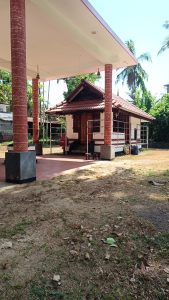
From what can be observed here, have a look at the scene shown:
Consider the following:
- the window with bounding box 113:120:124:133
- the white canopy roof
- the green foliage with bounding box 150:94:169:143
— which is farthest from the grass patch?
the green foliage with bounding box 150:94:169:143

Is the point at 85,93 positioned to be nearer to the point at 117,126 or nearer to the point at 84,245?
the point at 117,126

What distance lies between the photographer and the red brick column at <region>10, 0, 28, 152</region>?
699cm

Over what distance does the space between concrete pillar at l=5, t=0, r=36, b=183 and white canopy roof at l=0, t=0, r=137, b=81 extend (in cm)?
172

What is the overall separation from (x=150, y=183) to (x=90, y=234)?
3747mm

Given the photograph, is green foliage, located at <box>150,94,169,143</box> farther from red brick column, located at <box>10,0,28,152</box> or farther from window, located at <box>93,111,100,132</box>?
red brick column, located at <box>10,0,28,152</box>

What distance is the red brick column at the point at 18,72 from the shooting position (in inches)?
275

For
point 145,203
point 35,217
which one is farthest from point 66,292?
point 145,203

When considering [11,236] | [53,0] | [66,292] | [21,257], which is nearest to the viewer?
[66,292]

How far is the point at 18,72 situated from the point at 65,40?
17.5 ft

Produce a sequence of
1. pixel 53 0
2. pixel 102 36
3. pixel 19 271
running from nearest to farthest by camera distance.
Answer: pixel 19 271, pixel 53 0, pixel 102 36

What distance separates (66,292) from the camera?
2.46 m

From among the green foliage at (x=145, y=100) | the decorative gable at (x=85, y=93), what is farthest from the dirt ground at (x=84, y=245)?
the green foliage at (x=145, y=100)

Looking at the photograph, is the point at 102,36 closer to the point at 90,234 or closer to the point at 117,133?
the point at 117,133

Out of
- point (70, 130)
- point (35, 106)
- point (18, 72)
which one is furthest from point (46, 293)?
point (70, 130)
